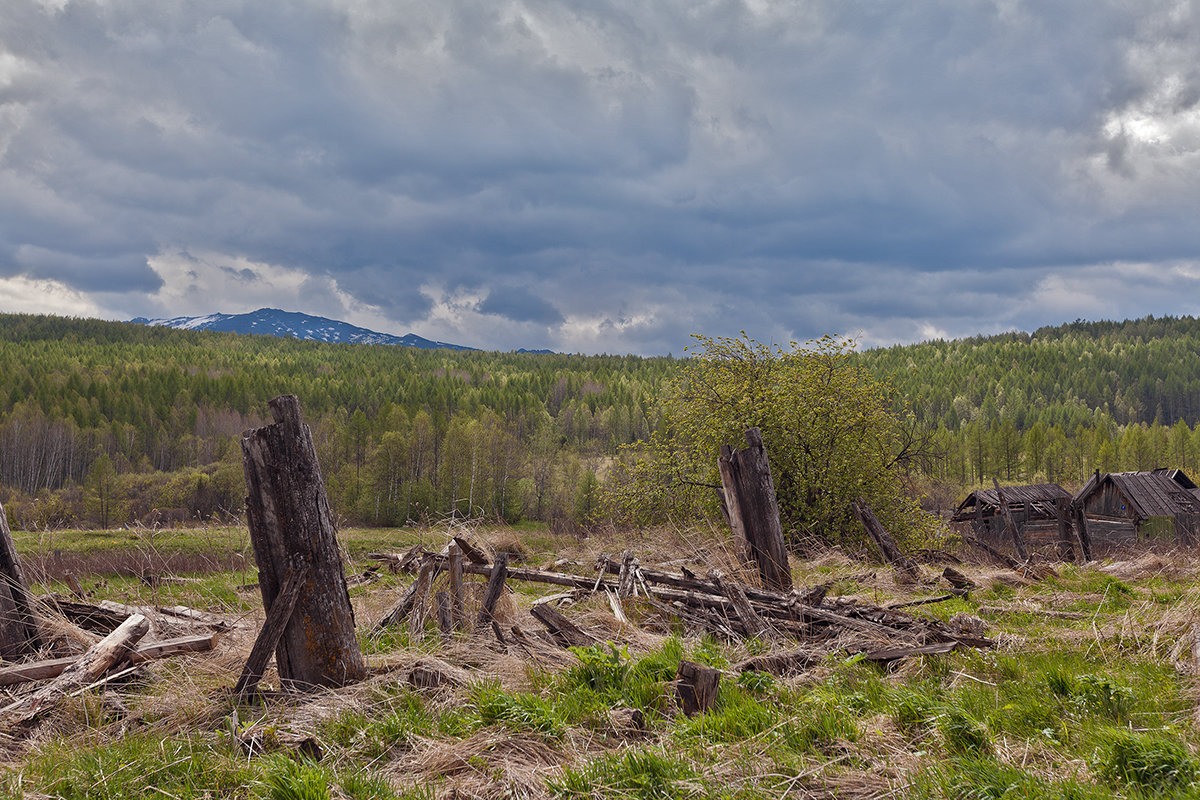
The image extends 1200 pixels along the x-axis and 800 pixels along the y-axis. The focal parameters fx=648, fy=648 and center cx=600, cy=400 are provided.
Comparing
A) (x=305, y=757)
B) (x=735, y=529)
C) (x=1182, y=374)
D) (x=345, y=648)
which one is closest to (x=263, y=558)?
(x=345, y=648)

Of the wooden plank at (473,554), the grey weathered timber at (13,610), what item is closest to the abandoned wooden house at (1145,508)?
the wooden plank at (473,554)

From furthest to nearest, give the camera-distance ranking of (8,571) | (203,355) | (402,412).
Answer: (203,355) → (402,412) → (8,571)

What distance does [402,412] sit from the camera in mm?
88562

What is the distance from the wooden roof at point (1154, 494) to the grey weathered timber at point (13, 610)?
41.6m

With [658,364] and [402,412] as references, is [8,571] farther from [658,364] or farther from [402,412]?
[658,364]

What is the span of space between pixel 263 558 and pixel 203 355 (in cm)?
17057

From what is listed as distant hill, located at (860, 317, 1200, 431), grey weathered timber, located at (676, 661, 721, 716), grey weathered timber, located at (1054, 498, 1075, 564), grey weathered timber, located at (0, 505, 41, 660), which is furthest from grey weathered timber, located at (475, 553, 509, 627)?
distant hill, located at (860, 317, 1200, 431)

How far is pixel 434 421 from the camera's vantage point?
85.5m

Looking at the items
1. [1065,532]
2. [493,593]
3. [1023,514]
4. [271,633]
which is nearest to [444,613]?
[493,593]

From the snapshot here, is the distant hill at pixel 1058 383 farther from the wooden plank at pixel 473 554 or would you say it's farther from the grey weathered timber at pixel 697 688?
the grey weathered timber at pixel 697 688

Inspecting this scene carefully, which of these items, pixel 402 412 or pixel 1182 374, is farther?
pixel 1182 374

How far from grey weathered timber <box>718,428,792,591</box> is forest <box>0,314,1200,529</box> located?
4950 millimetres

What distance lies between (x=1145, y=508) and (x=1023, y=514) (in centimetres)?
688

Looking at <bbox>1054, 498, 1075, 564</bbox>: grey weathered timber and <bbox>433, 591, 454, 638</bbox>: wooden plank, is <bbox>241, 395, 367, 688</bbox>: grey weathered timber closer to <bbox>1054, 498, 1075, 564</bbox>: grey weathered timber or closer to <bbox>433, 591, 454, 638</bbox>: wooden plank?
<bbox>433, 591, 454, 638</bbox>: wooden plank
